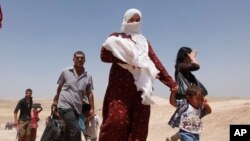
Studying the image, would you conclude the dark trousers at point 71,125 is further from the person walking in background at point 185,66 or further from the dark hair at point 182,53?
the dark hair at point 182,53

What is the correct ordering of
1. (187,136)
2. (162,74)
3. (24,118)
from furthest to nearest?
(24,118), (187,136), (162,74)

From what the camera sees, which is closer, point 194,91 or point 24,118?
point 194,91

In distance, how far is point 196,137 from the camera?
6.10 metres

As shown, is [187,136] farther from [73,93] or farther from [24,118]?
[24,118]

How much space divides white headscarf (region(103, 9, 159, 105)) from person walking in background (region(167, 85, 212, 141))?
0.85 meters

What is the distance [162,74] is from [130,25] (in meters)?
0.72

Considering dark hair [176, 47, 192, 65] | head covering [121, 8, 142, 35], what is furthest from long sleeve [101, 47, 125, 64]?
dark hair [176, 47, 192, 65]

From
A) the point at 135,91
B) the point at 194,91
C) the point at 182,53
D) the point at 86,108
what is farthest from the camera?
the point at 86,108

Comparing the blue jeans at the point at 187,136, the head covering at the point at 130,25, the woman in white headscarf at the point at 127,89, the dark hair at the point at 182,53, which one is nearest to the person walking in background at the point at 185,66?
the dark hair at the point at 182,53

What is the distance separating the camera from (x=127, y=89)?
17.4 ft

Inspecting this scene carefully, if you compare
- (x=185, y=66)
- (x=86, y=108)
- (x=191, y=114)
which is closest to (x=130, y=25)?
(x=185, y=66)

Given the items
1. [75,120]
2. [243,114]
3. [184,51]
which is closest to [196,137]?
[184,51]

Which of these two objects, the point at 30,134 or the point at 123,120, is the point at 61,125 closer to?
the point at 123,120

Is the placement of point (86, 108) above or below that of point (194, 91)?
below
